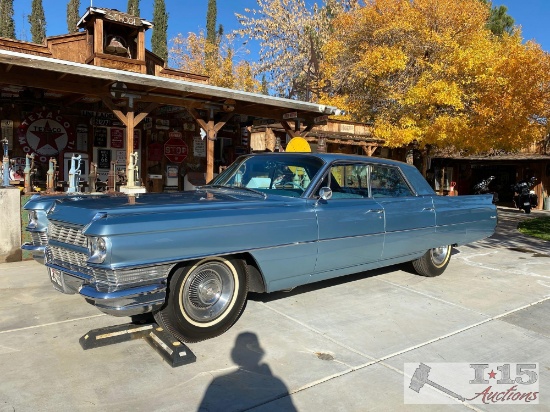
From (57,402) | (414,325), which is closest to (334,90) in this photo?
(414,325)

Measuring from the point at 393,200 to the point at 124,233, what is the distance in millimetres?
3234

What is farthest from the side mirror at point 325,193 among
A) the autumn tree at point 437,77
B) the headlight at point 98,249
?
the autumn tree at point 437,77

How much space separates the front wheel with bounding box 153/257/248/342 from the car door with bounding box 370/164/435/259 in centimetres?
199

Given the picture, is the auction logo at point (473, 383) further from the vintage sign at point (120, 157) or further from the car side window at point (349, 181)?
the vintage sign at point (120, 157)

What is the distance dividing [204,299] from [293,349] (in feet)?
2.85

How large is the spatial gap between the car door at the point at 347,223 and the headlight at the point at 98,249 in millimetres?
2022

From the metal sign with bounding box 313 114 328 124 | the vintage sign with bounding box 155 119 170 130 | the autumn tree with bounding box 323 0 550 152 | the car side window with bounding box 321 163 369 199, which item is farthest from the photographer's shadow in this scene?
the autumn tree with bounding box 323 0 550 152

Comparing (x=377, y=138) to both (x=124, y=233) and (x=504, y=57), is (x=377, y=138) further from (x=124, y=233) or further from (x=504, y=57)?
(x=124, y=233)

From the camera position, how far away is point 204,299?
3602 mm

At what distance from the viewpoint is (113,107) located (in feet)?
26.8

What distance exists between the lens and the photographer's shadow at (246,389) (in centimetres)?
268

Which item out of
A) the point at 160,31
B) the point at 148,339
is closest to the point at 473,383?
the point at 148,339

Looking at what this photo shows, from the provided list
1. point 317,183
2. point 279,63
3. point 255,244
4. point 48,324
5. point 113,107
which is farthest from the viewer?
point 279,63

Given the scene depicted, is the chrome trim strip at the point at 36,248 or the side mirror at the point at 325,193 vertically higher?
the side mirror at the point at 325,193
